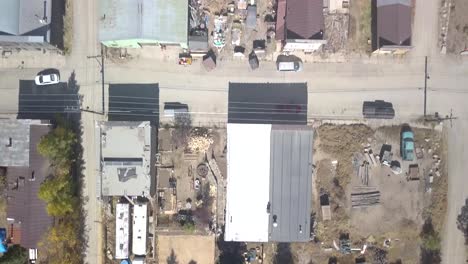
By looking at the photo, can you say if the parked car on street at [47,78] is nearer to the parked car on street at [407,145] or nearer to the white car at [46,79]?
the white car at [46,79]

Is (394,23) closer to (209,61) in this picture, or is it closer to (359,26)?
(359,26)

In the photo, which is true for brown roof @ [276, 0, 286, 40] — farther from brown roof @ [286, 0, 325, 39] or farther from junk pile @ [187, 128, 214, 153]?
junk pile @ [187, 128, 214, 153]

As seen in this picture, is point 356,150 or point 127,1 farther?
point 356,150

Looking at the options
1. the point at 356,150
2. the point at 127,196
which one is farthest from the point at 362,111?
the point at 127,196

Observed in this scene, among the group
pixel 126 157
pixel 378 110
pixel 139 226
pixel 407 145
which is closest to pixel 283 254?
pixel 139 226

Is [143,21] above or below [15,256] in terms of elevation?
above

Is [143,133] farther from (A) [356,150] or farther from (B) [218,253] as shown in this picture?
(A) [356,150]
